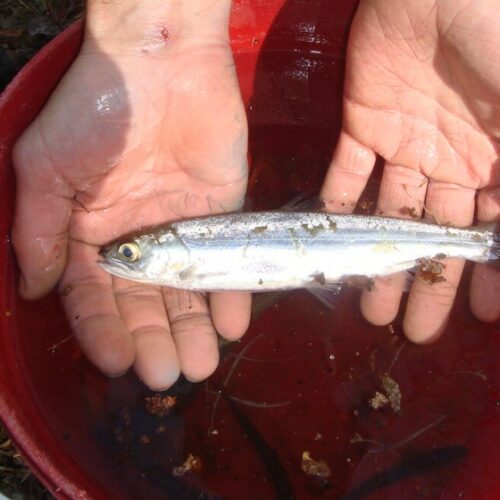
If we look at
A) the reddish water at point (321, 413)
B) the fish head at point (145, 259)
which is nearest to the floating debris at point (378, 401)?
the reddish water at point (321, 413)

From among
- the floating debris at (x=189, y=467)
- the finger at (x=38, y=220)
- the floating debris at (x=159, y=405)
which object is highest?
the finger at (x=38, y=220)

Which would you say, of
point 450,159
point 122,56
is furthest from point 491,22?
point 122,56

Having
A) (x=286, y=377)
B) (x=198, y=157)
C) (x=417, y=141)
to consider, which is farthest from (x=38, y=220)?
(x=417, y=141)

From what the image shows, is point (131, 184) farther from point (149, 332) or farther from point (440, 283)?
point (440, 283)

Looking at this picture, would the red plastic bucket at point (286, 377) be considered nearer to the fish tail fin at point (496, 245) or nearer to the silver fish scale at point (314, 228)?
the fish tail fin at point (496, 245)

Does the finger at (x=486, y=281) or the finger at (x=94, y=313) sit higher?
the finger at (x=94, y=313)

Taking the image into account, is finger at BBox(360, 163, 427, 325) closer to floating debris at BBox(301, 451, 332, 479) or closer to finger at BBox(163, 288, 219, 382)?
floating debris at BBox(301, 451, 332, 479)

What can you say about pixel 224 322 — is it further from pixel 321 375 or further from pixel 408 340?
pixel 408 340
